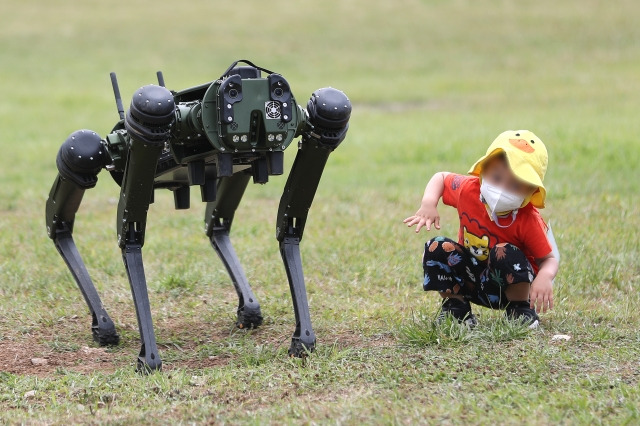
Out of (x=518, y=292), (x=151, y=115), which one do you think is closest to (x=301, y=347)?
(x=518, y=292)

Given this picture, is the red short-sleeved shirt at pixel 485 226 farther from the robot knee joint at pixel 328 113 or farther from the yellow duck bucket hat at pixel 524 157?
the robot knee joint at pixel 328 113

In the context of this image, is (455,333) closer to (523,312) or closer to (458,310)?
(458,310)

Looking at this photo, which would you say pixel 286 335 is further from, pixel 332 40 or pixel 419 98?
pixel 332 40

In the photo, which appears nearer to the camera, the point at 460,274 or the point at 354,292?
the point at 460,274

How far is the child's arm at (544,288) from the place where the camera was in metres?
4.45

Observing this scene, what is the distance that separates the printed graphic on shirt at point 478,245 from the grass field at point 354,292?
1.39 feet

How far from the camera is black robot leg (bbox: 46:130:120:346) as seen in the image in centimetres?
468

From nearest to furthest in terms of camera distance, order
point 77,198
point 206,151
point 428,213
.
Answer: point 206,151, point 428,213, point 77,198

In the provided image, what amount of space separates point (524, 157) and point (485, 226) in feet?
1.45

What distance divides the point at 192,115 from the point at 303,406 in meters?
1.35

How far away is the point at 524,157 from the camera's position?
14.5ft

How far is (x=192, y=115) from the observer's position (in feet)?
13.3

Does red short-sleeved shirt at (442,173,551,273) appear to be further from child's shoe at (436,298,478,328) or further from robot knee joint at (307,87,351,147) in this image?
robot knee joint at (307,87,351,147)

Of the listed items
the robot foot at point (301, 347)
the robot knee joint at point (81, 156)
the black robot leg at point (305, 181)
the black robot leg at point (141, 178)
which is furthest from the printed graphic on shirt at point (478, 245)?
the robot knee joint at point (81, 156)
